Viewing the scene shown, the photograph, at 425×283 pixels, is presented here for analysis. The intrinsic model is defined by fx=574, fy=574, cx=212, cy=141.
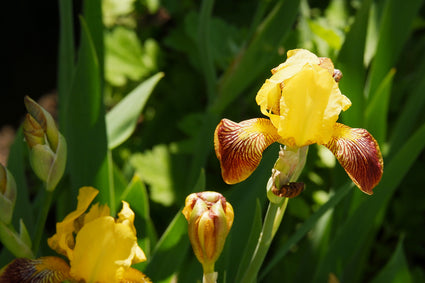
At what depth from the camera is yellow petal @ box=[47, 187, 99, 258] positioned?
633 millimetres

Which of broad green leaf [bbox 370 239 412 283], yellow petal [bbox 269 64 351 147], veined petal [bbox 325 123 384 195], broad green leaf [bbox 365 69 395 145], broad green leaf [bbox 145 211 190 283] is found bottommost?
broad green leaf [bbox 370 239 412 283]

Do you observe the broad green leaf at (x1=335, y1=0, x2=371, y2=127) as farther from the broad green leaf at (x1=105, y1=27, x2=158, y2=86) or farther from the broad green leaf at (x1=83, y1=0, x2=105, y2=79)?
the broad green leaf at (x1=105, y1=27, x2=158, y2=86)

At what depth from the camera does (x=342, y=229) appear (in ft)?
3.06

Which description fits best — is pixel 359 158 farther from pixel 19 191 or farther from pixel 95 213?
pixel 19 191

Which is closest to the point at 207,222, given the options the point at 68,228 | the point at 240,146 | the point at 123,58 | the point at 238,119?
the point at 240,146

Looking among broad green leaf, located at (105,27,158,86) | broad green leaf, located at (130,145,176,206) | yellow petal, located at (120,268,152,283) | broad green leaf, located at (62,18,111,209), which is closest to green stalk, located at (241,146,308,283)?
yellow petal, located at (120,268,152,283)

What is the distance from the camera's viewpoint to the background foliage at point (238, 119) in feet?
2.97

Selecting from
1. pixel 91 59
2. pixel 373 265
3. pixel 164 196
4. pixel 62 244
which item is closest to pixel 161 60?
pixel 164 196

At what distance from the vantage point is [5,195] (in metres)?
0.65

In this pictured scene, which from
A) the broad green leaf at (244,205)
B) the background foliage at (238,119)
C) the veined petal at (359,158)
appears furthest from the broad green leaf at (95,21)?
the veined petal at (359,158)

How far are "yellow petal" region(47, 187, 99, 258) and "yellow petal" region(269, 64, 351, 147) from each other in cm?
23

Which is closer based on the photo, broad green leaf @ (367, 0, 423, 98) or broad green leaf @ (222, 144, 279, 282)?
broad green leaf @ (222, 144, 279, 282)

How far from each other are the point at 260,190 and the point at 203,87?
764mm

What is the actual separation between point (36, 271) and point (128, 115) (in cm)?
44
